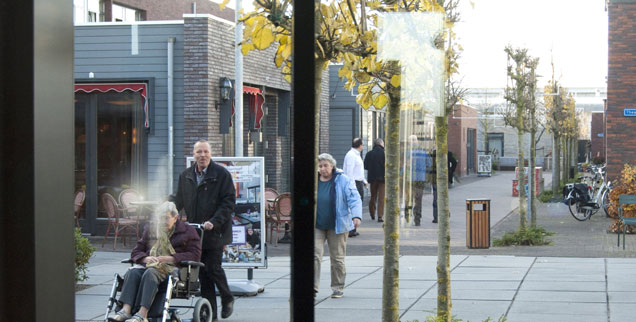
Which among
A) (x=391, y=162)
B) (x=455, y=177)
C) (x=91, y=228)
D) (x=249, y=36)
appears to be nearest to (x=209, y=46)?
(x=91, y=228)

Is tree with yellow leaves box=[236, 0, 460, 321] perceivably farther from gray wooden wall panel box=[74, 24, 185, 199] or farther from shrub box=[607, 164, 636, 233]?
shrub box=[607, 164, 636, 233]

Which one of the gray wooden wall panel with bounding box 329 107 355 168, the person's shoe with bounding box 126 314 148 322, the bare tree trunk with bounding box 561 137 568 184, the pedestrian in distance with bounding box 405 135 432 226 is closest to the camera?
the person's shoe with bounding box 126 314 148 322

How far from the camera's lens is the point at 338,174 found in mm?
8836

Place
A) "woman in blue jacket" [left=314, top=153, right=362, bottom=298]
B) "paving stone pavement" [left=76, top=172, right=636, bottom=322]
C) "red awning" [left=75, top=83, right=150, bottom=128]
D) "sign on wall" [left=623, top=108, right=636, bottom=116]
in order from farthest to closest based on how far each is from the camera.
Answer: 1. "sign on wall" [left=623, top=108, right=636, bottom=116]
2. "red awning" [left=75, top=83, right=150, bottom=128]
3. "woman in blue jacket" [left=314, top=153, right=362, bottom=298]
4. "paving stone pavement" [left=76, top=172, right=636, bottom=322]

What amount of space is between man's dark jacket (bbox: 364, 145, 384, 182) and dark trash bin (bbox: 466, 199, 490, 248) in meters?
2.41

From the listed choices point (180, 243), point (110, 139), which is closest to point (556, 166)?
point (110, 139)

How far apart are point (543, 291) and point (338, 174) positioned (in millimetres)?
2450

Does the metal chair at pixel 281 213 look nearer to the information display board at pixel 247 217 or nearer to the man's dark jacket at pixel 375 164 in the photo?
the man's dark jacket at pixel 375 164

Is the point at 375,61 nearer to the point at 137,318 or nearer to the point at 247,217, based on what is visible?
the point at 137,318

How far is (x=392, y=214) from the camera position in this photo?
6.08m

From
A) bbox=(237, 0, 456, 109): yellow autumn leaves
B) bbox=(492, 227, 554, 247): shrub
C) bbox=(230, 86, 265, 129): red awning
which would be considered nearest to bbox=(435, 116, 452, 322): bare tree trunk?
bbox=(237, 0, 456, 109): yellow autumn leaves

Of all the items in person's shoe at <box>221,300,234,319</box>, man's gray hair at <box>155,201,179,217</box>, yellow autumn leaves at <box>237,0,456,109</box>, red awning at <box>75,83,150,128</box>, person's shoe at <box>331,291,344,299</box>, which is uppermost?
red awning at <box>75,83,150,128</box>

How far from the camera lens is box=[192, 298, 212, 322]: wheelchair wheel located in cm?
Result: 715

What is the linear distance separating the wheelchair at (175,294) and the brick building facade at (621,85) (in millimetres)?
13664
